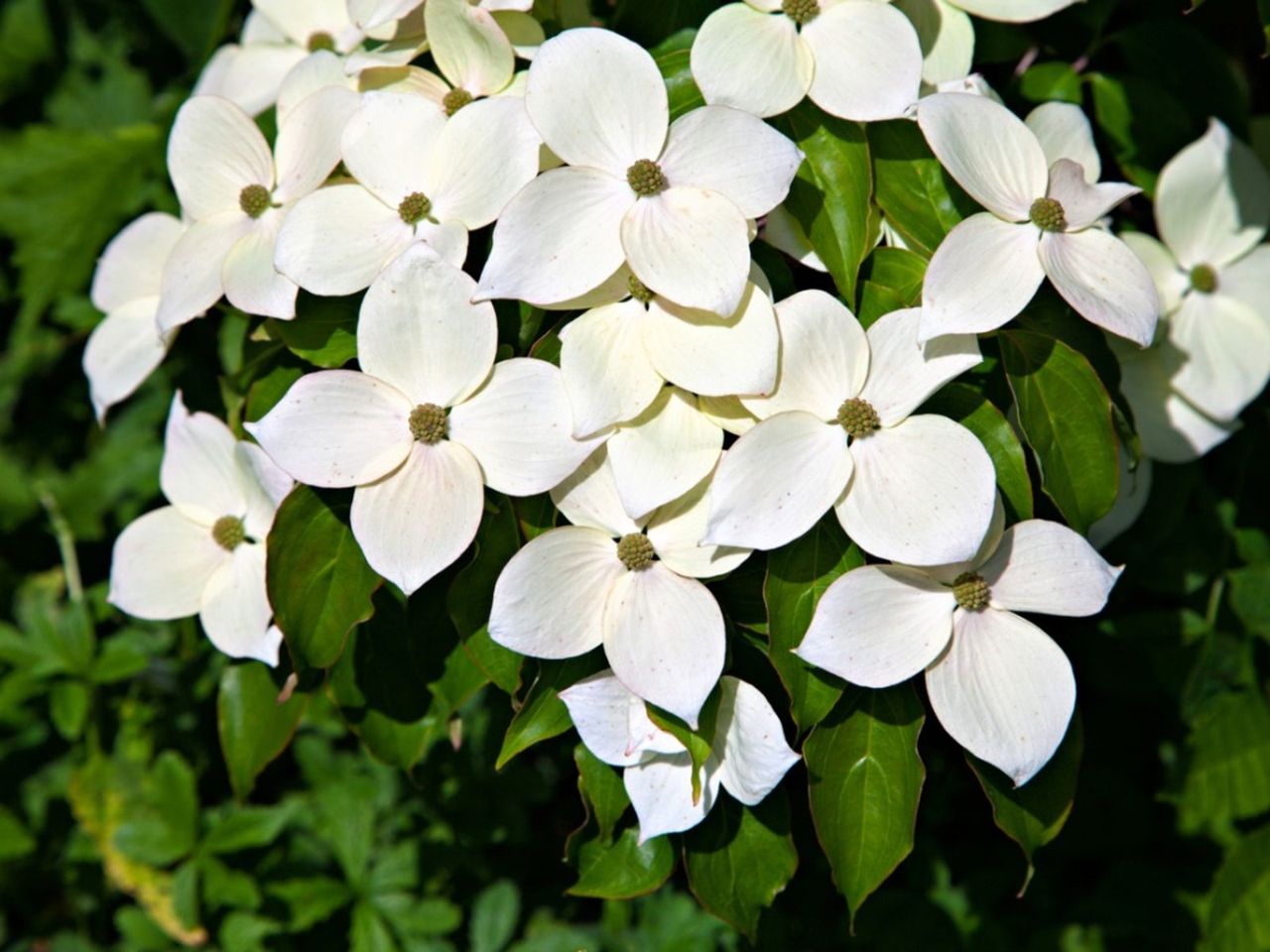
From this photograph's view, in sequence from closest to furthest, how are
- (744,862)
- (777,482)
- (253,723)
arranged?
(777,482), (744,862), (253,723)

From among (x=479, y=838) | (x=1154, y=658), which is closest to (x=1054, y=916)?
(x=1154, y=658)

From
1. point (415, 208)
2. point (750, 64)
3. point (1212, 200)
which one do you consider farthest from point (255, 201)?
point (1212, 200)

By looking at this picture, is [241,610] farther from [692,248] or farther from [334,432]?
[692,248]

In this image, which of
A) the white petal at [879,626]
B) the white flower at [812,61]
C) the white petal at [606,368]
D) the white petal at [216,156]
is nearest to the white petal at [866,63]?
the white flower at [812,61]

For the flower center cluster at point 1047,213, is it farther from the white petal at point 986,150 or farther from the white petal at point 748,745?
the white petal at point 748,745

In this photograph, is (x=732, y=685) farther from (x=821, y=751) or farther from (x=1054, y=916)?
(x=1054, y=916)

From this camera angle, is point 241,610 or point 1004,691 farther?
point 241,610
